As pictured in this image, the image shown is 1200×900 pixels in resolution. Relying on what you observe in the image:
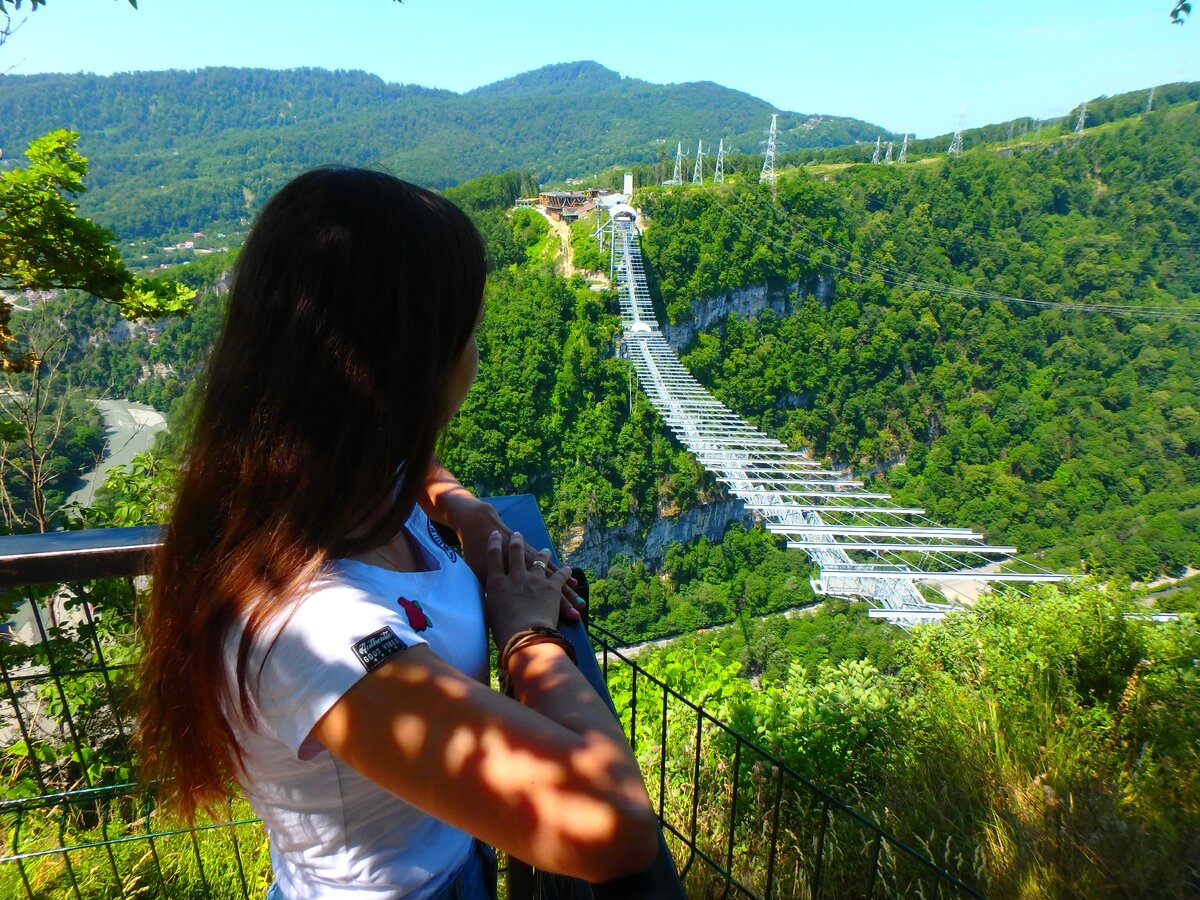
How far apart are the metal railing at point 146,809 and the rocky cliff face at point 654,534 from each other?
84.6 ft

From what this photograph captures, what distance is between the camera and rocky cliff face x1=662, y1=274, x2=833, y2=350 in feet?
121

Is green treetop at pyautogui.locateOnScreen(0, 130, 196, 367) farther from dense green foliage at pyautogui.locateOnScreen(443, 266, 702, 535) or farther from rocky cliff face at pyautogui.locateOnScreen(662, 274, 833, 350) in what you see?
rocky cliff face at pyautogui.locateOnScreen(662, 274, 833, 350)

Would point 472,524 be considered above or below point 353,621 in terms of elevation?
below

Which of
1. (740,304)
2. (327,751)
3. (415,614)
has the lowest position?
(740,304)

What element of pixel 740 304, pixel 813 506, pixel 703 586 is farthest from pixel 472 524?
pixel 740 304

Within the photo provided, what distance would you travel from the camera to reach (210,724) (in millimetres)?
640

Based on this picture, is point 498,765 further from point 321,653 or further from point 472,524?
point 472,524

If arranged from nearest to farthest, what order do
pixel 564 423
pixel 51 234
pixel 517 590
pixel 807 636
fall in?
pixel 517 590
pixel 51 234
pixel 807 636
pixel 564 423

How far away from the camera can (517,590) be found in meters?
0.76

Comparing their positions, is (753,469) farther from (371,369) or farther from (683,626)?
(371,369)

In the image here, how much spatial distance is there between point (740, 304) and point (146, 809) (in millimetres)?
39209

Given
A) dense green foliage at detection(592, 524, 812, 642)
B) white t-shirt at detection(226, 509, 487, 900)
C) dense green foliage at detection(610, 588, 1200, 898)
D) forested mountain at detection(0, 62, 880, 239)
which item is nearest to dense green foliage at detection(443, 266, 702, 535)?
dense green foliage at detection(592, 524, 812, 642)

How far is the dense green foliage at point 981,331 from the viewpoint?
106 feet

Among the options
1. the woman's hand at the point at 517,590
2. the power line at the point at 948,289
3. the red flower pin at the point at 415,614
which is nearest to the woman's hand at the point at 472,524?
the woman's hand at the point at 517,590
